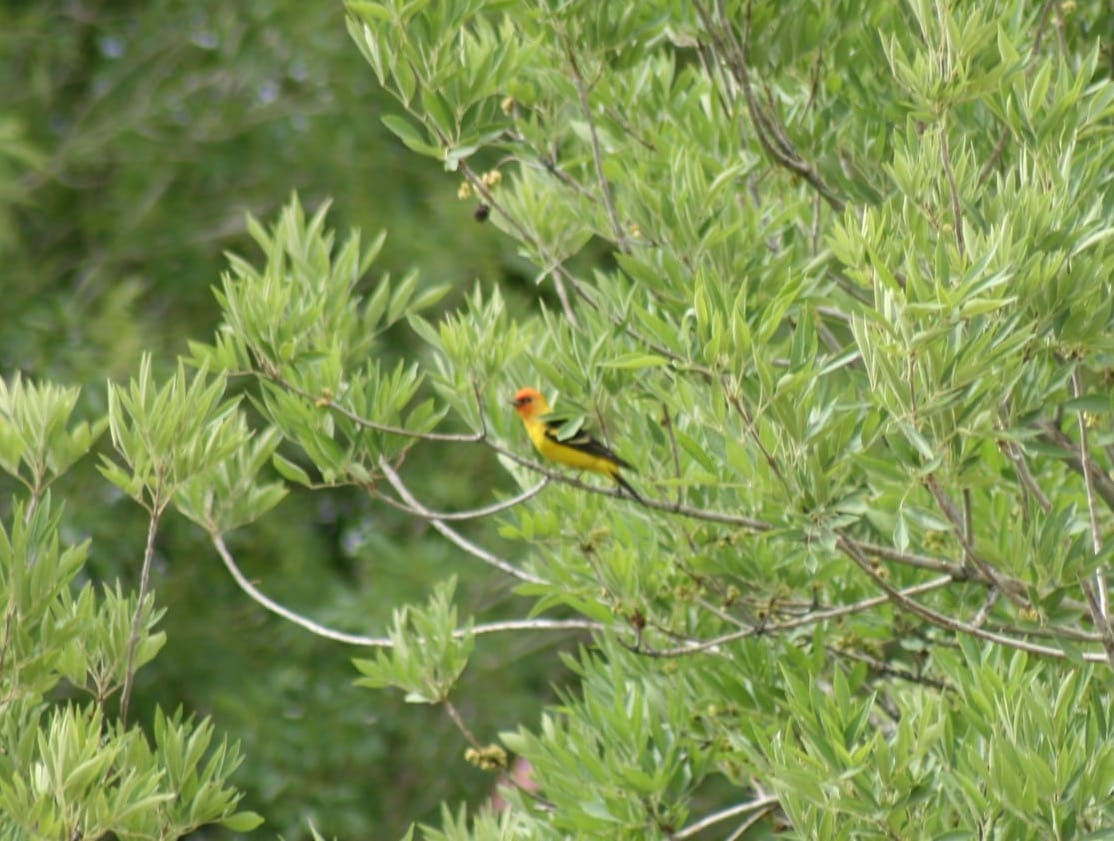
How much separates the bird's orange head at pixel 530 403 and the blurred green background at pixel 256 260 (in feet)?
16.0

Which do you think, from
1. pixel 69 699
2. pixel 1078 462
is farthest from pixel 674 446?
pixel 69 699

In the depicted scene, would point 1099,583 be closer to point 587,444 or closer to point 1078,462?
point 1078,462

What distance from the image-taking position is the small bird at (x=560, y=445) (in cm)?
394

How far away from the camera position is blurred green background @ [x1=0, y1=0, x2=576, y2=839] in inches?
356

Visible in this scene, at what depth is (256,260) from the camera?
10.3 meters

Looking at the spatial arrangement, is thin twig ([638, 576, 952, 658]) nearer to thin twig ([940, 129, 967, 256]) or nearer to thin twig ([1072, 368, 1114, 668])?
thin twig ([1072, 368, 1114, 668])

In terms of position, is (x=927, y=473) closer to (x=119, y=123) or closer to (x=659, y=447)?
(x=659, y=447)

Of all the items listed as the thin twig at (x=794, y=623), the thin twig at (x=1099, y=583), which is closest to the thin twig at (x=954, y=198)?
the thin twig at (x=1099, y=583)

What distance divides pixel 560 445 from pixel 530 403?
0.17 m

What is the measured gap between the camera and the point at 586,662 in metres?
4.25

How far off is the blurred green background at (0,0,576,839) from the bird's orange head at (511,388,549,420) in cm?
487

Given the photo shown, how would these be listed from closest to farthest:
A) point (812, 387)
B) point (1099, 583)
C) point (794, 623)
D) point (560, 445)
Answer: point (812, 387)
point (1099, 583)
point (794, 623)
point (560, 445)

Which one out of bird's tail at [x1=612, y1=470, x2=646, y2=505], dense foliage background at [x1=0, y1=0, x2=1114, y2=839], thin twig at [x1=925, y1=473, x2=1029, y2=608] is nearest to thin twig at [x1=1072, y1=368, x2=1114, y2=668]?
dense foliage background at [x1=0, y1=0, x2=1114, y2=839]

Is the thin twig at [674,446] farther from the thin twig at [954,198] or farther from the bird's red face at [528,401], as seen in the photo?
the thin twig at [954,198]
